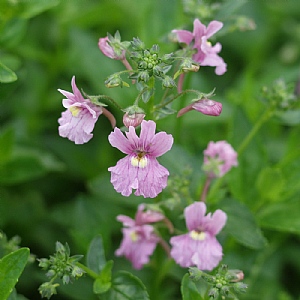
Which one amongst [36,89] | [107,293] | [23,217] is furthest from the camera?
[36,89]

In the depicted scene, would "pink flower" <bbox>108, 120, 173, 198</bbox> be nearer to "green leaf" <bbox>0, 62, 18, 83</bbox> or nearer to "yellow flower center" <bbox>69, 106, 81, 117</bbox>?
"yellow flower center" <bbox>69, 106, 81, 117</bbox>

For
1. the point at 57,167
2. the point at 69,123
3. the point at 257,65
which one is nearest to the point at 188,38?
the point at 69,123

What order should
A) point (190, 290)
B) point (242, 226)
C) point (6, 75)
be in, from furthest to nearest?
point (242, 226) < point (6, 75) < point (190, 290)

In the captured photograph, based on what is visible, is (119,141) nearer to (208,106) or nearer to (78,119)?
(78,119)

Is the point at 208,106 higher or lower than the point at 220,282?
higher

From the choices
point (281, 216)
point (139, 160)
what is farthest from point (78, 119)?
point (281, 216)

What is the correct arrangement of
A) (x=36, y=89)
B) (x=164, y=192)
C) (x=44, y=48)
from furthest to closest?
(x=44, y=48) < (x=36, y=89) < (x=164, y=192)

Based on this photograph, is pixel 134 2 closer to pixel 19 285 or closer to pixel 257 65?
pixel 257 65
